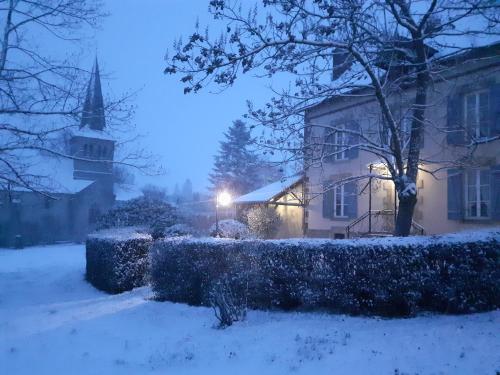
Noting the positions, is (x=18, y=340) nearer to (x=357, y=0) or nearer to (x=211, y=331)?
(x=211, y=331)

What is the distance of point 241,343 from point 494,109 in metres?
9.96

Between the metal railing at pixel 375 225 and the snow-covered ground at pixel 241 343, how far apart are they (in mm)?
7775

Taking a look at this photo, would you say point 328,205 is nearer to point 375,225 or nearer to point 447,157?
point 375,225

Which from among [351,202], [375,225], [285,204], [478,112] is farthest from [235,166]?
[478,112]

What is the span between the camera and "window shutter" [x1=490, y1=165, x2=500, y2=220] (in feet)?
37.6

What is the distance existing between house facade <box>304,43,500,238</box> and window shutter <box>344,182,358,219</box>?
42mm

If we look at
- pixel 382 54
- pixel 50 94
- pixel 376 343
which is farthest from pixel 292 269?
pixel 50 94

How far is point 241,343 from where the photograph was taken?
5887mm

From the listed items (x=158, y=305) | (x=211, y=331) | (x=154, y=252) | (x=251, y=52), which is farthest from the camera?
(x=154, y=252)

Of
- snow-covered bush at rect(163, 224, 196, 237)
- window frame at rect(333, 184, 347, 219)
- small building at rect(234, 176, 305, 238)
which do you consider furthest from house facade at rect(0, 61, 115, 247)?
window frame at rect(333, 184, 347, 219)

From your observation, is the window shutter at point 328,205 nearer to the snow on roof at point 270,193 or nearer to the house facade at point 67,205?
the snow on roof at point 270,193

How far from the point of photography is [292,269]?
24.2ft

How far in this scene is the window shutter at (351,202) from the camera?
16.2m

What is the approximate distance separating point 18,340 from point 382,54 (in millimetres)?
9118
